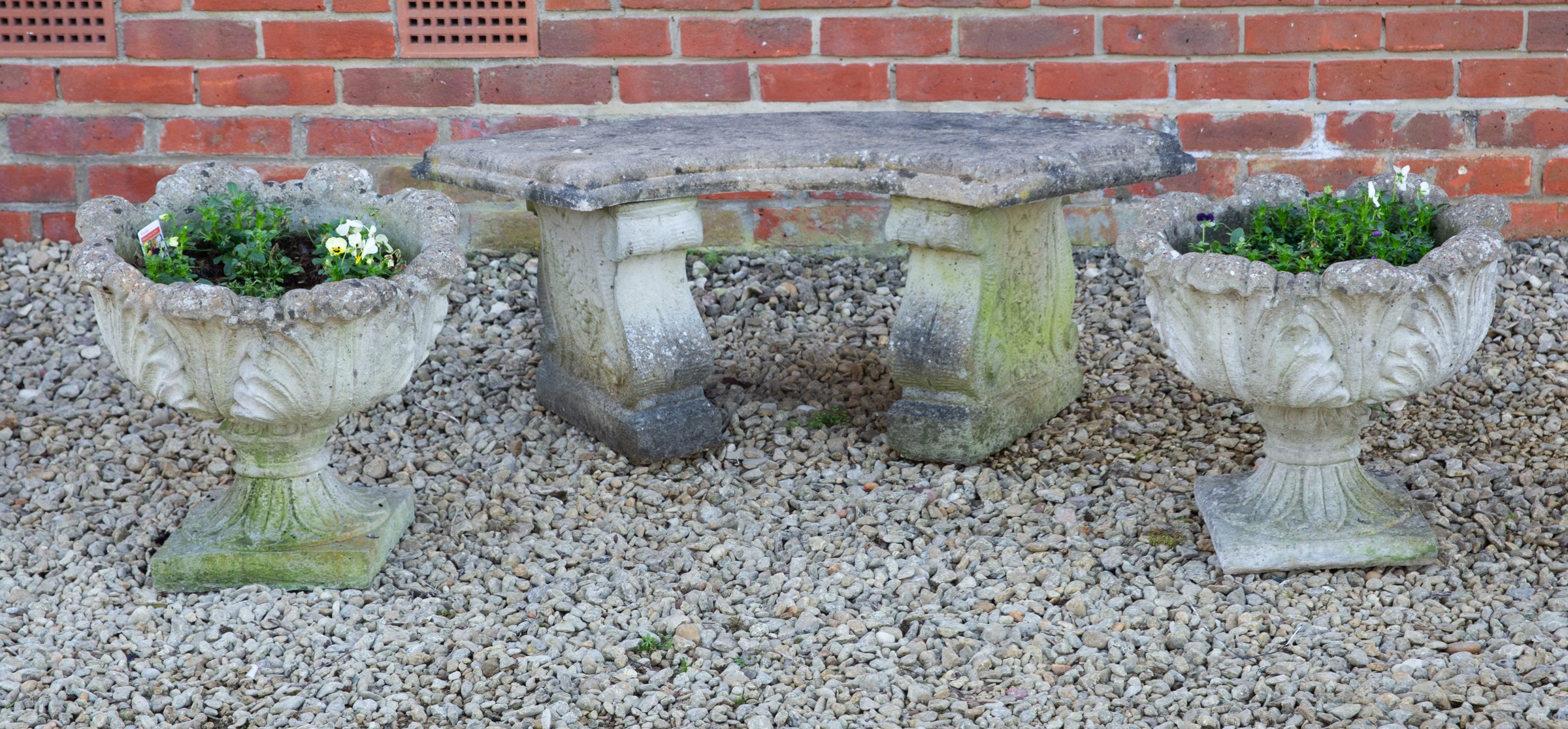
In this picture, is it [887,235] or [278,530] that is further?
[887,235]

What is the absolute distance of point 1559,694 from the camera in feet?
6.82

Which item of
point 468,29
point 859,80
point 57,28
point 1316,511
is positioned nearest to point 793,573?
point 1316,511

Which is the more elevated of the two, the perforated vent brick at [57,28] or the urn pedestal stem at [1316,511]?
the perforated vent brick at [57,28]

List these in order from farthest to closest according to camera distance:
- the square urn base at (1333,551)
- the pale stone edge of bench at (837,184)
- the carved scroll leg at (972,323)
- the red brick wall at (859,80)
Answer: the red brick wall at (859,80) → the carved scroll leg at (972,323) → the pale stone edge of bench at (837,184) → the square urn base at (1333,551)

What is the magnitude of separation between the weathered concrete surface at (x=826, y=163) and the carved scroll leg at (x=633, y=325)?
0.13 m

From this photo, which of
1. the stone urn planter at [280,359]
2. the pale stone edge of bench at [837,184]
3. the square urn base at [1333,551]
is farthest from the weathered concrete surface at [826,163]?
the square urn base at [1333,551]

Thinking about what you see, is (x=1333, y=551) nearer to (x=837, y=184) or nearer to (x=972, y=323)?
(x=972, y=323)

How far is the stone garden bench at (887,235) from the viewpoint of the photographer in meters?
2.75

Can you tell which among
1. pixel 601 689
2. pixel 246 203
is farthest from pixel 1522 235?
pixel 246 203

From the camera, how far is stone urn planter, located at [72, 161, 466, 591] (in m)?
2.31

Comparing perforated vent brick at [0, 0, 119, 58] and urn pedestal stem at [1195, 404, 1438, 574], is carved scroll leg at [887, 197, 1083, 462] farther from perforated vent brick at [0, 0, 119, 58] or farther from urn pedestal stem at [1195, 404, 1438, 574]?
perforated vent brick at [0, 0, 119, 58]

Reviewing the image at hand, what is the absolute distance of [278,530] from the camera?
103 inches

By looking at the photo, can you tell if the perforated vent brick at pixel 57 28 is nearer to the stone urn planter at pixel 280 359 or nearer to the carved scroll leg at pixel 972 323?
the stone urn planter at pixel 280 359

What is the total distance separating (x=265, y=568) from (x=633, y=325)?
34.0 inches
